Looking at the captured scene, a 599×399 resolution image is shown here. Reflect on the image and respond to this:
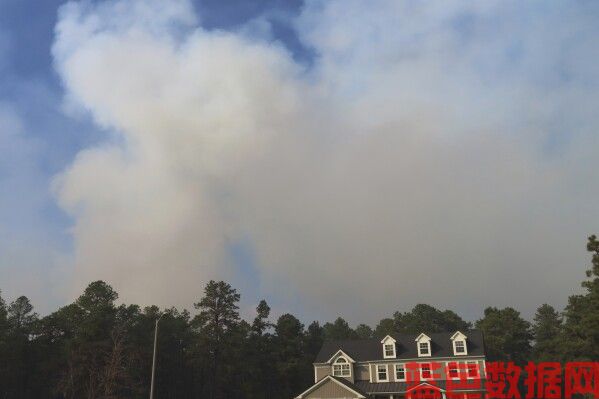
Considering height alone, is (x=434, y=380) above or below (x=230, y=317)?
below

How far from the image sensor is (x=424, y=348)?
62344 millimetres

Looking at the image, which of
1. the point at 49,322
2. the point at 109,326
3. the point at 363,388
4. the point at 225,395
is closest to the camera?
the point at 363,388

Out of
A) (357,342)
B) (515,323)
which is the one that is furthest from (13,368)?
(515,323)

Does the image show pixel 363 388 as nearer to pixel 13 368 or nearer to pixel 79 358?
pixel 79 358

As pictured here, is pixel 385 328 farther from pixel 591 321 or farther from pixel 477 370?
pixel 591 321

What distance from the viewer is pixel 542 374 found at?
224ft

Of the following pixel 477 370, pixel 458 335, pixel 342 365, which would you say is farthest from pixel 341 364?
pixel 477 370

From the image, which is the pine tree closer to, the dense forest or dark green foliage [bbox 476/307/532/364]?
the dense forest

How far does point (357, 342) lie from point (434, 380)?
11.8m

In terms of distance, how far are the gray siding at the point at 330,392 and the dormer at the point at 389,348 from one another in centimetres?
1012

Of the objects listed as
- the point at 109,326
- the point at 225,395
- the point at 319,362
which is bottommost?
the point at 225,395

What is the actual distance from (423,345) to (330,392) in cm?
1449

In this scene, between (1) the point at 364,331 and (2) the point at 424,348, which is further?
(1) the point at 364,331

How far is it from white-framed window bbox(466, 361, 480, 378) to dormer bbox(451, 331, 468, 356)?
130 centimetres
